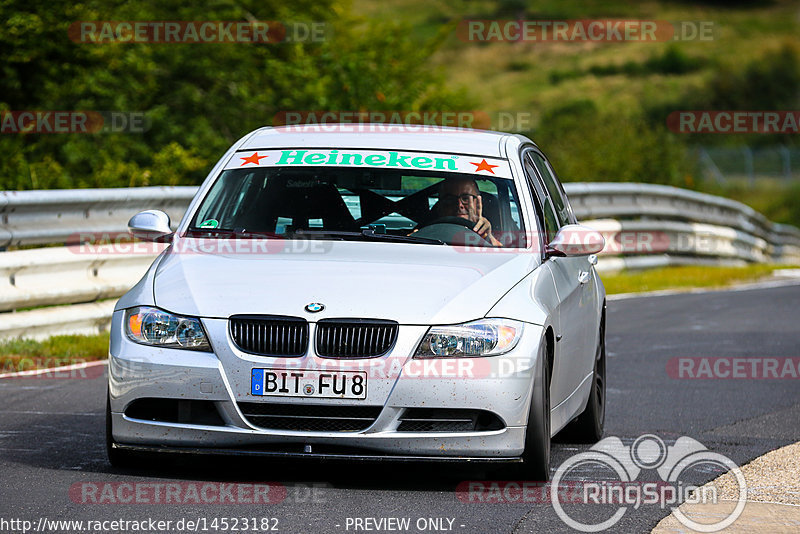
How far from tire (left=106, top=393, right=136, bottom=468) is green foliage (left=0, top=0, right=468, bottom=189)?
10433 millimetres

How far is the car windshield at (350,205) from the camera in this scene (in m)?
7.27

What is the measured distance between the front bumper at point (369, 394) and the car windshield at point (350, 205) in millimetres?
1102

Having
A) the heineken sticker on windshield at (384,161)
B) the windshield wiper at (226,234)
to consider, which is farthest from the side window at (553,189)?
the windshield wiper at (226,234)

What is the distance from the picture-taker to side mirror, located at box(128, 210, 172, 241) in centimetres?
725

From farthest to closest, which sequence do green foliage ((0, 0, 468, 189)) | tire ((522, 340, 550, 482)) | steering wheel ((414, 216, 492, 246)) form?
green foliage ((0, 0, 468, 189)) < steering wheel ((414, 216, 492, 246)) < tire ((522, 340, 550, 482))

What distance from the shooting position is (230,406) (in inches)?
242

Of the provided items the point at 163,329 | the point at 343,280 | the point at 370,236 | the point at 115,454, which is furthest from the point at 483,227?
the point at 115,454

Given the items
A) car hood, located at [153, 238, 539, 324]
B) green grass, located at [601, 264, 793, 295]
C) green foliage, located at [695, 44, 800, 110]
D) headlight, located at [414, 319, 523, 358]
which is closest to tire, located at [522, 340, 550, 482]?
headlight, located at [414, 319, 523, 358]

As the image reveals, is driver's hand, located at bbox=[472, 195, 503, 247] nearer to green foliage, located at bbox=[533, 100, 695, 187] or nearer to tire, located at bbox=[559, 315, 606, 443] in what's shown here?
tire, located at bbox=[559, 315, 606, 443]

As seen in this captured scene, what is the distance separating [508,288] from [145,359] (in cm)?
156

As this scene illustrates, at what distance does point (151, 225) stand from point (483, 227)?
1.59 metres

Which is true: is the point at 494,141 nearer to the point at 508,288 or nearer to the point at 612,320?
the point at 508,288

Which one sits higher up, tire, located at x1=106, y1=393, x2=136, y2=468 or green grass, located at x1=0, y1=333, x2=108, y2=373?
tire, located at x1=106, y1=393, x2=136, y2=468

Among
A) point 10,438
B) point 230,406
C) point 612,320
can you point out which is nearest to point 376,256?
point 230,406
